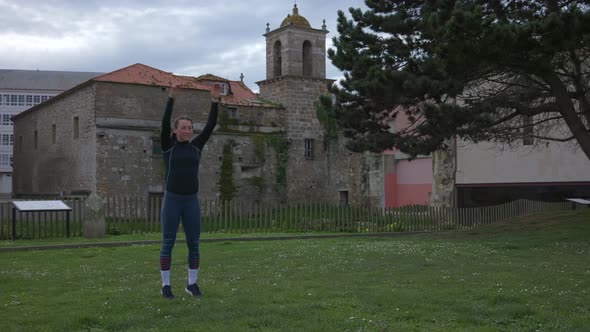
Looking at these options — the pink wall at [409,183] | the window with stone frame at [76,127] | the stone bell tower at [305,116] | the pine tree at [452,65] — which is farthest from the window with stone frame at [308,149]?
the pine tree at [452,65]

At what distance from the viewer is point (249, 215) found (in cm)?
2081

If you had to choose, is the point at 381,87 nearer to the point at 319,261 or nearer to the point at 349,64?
the point at 349,64

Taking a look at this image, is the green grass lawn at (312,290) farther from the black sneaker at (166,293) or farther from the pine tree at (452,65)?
the pine tree at (452,65)

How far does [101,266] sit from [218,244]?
15.0 ft

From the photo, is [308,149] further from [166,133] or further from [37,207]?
[166,133]

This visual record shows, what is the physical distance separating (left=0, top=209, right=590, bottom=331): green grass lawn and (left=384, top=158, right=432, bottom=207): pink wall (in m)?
21.1

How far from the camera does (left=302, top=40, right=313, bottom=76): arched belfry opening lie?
38.8 meters

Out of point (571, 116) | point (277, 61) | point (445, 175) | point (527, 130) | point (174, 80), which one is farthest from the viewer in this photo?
point (277, 61)

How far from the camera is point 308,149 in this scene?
38656 mm

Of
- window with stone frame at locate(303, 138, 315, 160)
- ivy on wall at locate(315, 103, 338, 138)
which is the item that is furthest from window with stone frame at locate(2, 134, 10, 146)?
ivy on wall at locate(315, 103, 338, 138)

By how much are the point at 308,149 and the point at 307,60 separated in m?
5.29

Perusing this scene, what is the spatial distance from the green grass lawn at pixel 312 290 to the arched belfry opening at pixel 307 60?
27458 mm

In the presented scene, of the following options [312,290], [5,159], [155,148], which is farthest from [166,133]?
[5,159]

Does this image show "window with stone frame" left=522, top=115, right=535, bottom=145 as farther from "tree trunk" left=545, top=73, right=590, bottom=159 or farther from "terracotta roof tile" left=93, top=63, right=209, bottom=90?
"terracotta roof tile" left=93, top=63, right=209, bottom=90
